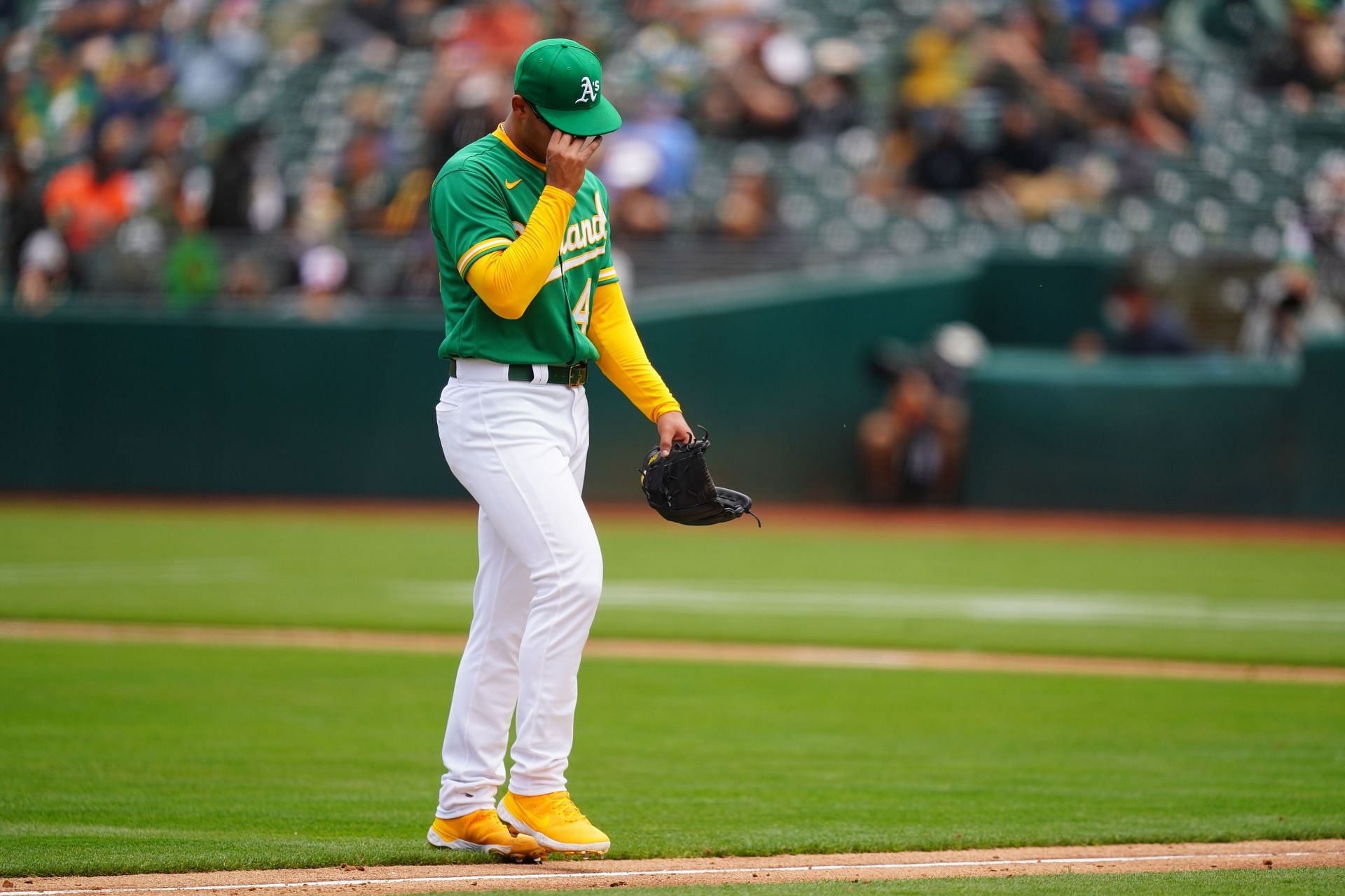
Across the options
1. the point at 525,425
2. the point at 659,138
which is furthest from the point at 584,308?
the point at 659,138

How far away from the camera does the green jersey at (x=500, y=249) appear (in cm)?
442

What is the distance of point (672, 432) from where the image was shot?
4738mm

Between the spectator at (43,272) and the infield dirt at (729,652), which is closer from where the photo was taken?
the infield dirt at (729,652)

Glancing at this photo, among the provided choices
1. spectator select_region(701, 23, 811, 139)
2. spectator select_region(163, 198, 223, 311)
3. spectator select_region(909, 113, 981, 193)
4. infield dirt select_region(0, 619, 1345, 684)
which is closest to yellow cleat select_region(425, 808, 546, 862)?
infield dirt select_region(0, 619, 1345, 684)

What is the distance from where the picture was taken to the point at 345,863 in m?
4.49

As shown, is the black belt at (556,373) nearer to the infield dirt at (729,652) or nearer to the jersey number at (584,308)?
the jersey number at (584,308)

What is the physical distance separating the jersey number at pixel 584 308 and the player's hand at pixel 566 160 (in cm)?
32

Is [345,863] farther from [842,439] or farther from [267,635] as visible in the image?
[842,439]

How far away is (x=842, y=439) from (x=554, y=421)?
44.0 ft

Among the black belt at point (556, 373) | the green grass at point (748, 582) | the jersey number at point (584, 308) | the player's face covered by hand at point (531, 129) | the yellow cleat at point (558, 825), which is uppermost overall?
the player's face covered by hand at point (531, 129)

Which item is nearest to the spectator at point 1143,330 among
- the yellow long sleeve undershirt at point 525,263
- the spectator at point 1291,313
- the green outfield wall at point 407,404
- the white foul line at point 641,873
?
the green outfield wall at point 407,404

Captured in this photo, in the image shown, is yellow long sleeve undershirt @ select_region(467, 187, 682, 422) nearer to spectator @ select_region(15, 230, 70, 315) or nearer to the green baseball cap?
the green baseball cap

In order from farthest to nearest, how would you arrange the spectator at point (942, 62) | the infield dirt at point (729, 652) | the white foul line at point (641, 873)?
the spectator at point (942, 62), the infield dirt at point (729, 652), the white foul line at point (641, 873)

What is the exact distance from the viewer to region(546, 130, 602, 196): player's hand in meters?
4.38
